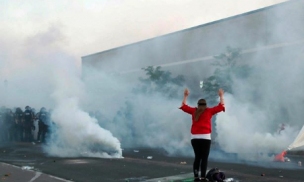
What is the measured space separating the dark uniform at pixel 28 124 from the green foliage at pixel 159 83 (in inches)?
187

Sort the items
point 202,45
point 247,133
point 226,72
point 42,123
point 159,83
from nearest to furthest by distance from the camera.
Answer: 1. point 247,133
2. point 226,72
3. point 42,123
4. point 159,83
5. point 202,45

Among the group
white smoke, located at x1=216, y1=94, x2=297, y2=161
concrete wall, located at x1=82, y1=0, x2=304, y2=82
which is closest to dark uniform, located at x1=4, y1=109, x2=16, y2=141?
concrete wall, located at x1=82, y1=0, x2=304, y2=82

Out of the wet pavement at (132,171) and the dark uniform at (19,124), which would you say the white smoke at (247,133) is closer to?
the wet pavement at (132,171)

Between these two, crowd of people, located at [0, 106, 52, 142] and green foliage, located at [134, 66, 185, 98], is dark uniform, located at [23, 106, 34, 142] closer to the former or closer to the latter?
crowd of people, located at [0, 106, 52, 142]

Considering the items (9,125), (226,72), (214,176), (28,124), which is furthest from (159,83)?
(214,176)

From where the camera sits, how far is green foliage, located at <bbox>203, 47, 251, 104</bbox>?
12742mm

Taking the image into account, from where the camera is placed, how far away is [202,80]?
53.7 feet

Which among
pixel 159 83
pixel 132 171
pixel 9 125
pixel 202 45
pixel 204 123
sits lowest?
pixel 132 171

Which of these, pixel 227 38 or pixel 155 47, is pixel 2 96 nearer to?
pixel 155 47

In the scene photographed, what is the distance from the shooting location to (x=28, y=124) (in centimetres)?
1558

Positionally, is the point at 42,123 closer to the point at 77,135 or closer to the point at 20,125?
the point at 20,125

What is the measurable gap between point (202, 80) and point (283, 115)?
544 centimetres

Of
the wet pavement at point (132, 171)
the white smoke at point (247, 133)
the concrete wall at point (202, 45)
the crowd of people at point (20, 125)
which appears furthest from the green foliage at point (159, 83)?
the wet pavement at point (132, 171)

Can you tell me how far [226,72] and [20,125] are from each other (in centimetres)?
933
